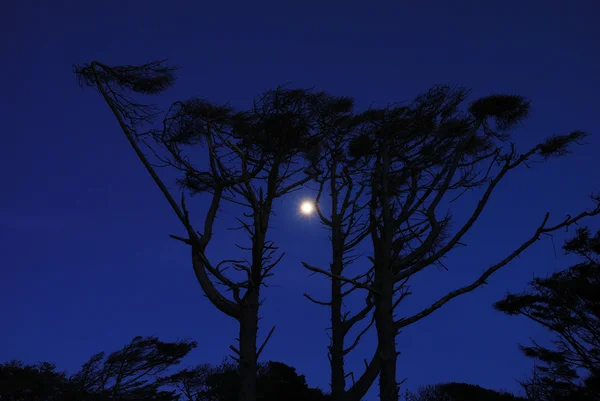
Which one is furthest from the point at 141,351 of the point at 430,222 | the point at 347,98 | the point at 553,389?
the point at 430,222

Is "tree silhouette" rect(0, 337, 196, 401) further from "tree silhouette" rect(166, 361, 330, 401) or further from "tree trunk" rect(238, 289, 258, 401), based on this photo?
"tree trunk" rect(238, 289, 258, 401)

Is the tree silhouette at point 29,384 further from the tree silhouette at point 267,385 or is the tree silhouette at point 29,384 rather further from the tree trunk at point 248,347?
the tree trunk at point 248,347

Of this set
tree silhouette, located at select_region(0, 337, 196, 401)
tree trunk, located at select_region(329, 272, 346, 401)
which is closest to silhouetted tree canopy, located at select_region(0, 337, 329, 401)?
tree silhouette, located at select_region(0, 337, 196, 401)

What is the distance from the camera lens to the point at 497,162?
721cm

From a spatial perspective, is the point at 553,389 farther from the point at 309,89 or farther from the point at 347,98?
the point at 309,89

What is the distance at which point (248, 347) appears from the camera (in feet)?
20.8

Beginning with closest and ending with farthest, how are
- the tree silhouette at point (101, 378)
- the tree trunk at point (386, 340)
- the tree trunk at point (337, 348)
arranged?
the tree trunk at point (386, 340) → the tree trunk at point (337, 348) → the tree silhouette at point (101, 378)

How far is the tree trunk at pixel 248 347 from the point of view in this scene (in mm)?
6129

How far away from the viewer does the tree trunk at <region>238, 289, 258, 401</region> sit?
20.1 ft

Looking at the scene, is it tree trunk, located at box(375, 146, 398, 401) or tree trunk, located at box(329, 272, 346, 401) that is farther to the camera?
tree trunk, located at box(329, 272, 346, 401)

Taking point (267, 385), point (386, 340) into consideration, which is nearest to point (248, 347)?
point (386, 340)

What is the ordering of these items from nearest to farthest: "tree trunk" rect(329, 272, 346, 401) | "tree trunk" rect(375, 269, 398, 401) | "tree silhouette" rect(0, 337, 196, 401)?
"tree trunk" rect(375, 269, 398, 401) → "tree trunk" rect(329, 272, 346, 401) → "tree silhouette" rect(0, 337, 196, 401)

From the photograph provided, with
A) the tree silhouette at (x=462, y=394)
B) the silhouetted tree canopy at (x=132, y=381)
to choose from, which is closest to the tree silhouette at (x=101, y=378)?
the silhouetted tree canopy at (x=132, y=381)

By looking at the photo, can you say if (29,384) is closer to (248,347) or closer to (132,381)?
(132,381)
